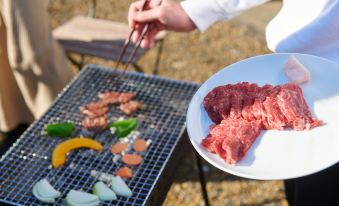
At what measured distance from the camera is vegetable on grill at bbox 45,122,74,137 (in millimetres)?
2471

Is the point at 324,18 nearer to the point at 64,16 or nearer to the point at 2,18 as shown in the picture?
the point at 2,18

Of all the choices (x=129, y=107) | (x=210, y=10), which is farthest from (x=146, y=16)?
(x=129, y=107)

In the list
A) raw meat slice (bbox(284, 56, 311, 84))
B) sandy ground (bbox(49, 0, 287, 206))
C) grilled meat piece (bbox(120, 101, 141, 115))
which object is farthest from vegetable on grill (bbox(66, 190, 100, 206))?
sandy ground (bbox(49, 0, 287, 206))

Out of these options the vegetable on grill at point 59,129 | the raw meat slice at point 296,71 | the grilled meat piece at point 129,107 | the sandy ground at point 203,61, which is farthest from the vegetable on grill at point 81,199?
the sandy ground at point 203,61

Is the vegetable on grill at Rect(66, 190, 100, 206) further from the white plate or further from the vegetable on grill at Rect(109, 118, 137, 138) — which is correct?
the white plate

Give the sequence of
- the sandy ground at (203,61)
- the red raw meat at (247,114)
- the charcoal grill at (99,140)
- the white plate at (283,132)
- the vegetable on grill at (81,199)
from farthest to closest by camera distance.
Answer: the sandy ground at (203,61)
the charcoal grill at (99,140)
the vegetable on grill at (81,199)
the red raw meat at (247,114)
the white plate at (283,132)

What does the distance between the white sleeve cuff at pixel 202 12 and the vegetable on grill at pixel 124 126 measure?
581mm

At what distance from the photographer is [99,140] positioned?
2502 mm

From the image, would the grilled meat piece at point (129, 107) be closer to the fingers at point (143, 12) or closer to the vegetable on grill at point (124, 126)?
the vegetable on grill at point (124, 126)

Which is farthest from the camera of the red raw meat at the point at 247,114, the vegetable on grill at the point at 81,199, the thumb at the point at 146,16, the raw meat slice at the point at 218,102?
the thumb at the point at 146,16

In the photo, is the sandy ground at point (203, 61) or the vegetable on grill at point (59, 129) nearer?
the vegetable on grill at point (59, 129)

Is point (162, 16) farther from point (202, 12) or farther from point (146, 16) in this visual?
point (202, 12)

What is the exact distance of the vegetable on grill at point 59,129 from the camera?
247 cm

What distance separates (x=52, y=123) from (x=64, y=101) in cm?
20
